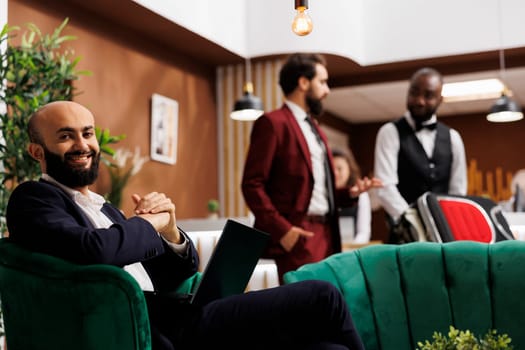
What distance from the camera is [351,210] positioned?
25.2 ft

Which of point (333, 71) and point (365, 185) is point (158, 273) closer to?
point (365, 185)

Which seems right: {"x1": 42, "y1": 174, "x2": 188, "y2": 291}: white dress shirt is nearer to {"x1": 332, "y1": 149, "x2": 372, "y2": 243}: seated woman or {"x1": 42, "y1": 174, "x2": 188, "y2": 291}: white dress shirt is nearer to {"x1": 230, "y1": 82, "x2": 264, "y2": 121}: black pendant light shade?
{"x1": 230, "y1": 82, "x2": 264, "y2": 121}: black pendant light shade

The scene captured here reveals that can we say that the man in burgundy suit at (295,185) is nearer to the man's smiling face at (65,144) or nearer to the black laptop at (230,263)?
the black laptop at (230,263)

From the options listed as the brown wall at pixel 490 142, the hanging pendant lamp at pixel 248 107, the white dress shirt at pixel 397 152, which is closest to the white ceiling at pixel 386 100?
the brown wall at pixel 490 142

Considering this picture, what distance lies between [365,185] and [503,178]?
7.64m

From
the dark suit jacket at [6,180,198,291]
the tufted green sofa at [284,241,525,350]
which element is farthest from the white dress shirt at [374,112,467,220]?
the dark suit jacket at [6,180,198,291]

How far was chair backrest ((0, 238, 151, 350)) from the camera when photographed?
188 centimetres

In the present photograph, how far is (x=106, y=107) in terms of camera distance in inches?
243

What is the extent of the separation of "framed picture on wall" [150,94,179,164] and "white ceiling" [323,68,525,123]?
228 centimetres

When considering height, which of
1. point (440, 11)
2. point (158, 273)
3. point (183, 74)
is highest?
point (440, 11)

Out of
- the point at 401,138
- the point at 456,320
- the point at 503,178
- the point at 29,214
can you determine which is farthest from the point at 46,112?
the point at 503,178

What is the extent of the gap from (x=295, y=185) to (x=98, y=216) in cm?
148

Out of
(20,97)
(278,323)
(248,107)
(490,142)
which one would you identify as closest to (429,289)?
(278,323)

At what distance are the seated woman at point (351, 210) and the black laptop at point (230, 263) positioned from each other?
480 cm
